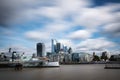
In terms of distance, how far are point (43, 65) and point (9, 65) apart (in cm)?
2717

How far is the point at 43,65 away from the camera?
168 meters

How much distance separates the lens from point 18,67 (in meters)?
112

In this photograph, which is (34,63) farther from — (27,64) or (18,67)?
(18,67)

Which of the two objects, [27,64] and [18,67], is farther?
[27,64]

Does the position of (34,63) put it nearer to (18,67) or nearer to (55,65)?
(55,65)

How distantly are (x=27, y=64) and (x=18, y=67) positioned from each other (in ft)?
211

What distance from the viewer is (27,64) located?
176 meters

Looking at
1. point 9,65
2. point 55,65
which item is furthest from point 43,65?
point 9,65

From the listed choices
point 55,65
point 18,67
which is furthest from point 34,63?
point 18,67

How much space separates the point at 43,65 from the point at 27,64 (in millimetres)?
16396

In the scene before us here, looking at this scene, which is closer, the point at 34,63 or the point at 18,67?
the point at 18,67

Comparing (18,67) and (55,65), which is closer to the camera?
(18,67)

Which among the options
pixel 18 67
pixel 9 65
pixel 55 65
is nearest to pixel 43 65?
pixel 55 65

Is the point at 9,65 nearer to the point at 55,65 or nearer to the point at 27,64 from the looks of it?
the point at 27,64
